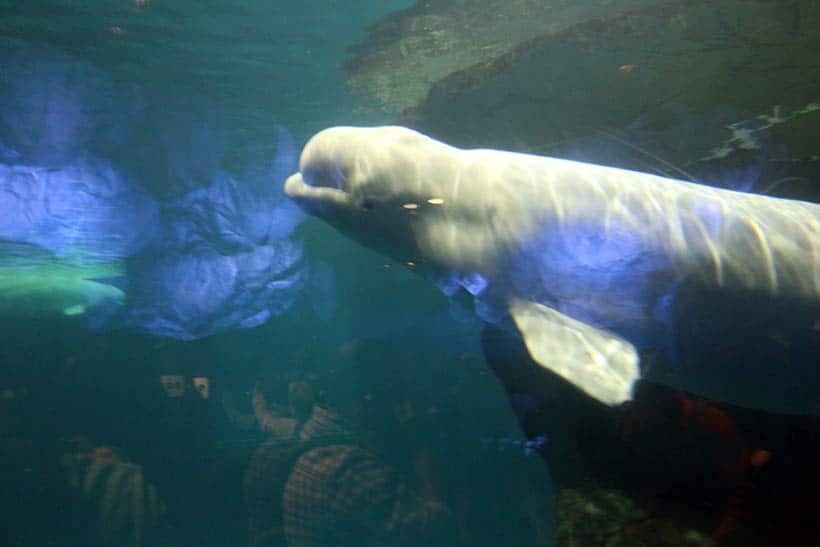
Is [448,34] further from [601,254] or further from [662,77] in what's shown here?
[601,254]

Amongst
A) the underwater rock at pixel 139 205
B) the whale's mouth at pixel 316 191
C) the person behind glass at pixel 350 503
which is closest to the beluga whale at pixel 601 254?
the whale's mouth at pixel 316 191

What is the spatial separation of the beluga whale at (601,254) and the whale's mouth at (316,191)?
19 centimetres

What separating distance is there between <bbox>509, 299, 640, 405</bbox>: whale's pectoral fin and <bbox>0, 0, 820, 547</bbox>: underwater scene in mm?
28

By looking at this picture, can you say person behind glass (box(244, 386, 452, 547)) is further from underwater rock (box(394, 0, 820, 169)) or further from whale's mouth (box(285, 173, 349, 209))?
underwater rock (box(394, 0, 820, 169))

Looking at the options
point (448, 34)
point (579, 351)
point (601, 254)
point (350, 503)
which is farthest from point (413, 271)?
point (350, 503)

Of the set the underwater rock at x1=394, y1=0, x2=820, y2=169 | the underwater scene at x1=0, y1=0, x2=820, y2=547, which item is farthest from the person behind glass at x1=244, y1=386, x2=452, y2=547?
the underwater rock at x1=394, y1=0, x2=820, y2=169

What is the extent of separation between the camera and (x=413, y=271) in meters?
5.54

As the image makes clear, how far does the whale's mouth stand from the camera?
16.9ft

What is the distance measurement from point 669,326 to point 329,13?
24.0 feet

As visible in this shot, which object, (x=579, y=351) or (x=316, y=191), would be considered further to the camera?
(x=316, y=191)

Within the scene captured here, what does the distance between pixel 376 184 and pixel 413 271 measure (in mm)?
1201

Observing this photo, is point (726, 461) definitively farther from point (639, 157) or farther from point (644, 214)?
point (639, 157)

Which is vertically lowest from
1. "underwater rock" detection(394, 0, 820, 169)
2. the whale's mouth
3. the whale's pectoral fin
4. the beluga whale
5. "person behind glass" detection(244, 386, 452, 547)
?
"person behind glass" detection(244, 386, 452, 547)

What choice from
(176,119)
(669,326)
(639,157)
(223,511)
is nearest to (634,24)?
(639,157)
